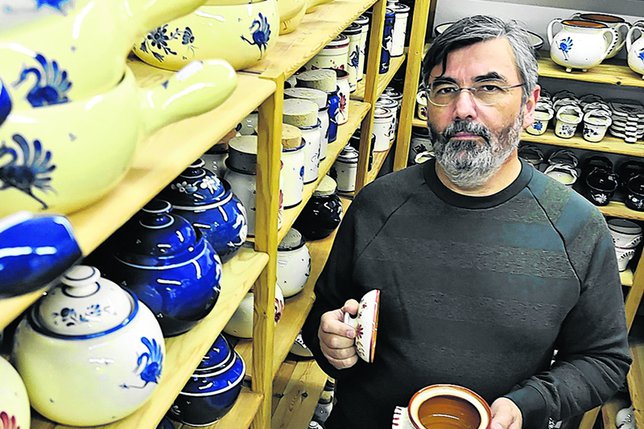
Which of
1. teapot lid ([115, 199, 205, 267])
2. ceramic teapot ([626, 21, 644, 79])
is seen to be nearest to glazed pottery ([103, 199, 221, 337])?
teapot lid ([115, 199, 205, 267])

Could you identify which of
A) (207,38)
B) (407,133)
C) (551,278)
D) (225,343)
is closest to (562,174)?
(407,133)

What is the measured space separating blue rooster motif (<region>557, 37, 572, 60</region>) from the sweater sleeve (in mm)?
1420

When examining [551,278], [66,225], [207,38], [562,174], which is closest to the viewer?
[66,225]

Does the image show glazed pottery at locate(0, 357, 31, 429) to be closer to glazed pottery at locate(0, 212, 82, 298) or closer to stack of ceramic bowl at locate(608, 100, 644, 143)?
glazed pottery at locate(0, 212, 82, 298)

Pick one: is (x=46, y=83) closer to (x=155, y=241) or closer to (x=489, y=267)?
(x=155, y=241)

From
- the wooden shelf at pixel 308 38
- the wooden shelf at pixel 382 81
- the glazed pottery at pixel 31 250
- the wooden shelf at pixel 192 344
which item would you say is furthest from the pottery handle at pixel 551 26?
the glazed pottery at pixel 31 250

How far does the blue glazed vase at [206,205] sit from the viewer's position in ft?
3.80

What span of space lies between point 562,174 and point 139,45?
2253 mm

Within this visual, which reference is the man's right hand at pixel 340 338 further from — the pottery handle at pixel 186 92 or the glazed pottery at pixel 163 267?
the pottery handle at pixel 186 92

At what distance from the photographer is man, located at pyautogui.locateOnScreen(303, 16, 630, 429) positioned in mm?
1459

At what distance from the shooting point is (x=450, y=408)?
1118 millimetres

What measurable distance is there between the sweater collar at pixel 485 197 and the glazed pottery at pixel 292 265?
0.42 meters

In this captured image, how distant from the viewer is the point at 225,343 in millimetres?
1356

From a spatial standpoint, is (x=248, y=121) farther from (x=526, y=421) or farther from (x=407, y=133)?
(x=407, y=133)
